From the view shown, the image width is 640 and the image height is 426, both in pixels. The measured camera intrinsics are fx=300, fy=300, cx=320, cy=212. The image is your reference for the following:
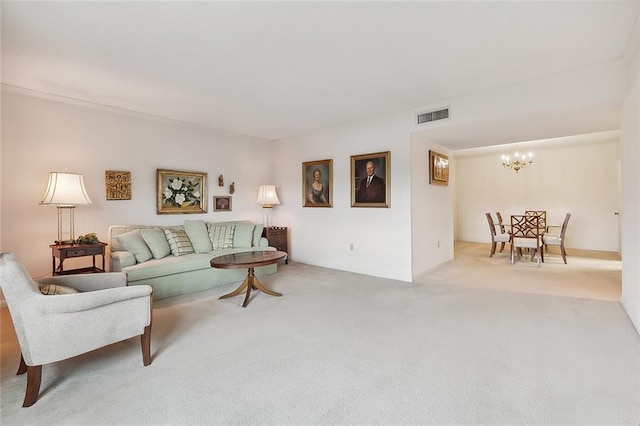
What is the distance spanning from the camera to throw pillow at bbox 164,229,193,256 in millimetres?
4270

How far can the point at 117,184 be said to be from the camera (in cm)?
427

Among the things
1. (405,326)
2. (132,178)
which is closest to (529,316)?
(405,326)

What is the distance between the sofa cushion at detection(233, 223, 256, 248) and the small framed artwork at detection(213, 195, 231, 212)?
0.73 meters

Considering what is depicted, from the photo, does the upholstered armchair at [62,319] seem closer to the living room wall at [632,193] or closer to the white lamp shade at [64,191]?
the white lamp shade at [64,191]

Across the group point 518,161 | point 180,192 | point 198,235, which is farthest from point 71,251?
point 518,161

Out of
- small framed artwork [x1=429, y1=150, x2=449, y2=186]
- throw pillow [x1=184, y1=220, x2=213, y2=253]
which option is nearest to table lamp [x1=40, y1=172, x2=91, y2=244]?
throw pillow [x1=184, y1=220, x2=213, y2=253]

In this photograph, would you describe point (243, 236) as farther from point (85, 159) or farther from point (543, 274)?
point (543, 274)

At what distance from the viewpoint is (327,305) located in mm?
3500

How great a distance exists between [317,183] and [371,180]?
1.15 meters

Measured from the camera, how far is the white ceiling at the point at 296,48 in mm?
2166

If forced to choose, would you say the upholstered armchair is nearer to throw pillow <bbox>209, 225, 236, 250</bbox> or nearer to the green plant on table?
the green plant on table

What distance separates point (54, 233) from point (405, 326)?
434 centimetres

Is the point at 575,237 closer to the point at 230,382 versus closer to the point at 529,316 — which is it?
the point at 529,316

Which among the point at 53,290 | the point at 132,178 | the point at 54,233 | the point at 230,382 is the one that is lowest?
the point at 230,382
